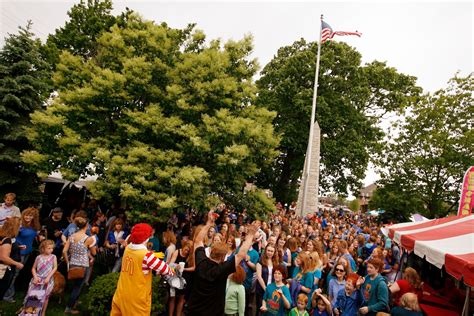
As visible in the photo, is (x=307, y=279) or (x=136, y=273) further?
(x=307, y=279)

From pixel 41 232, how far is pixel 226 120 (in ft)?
17.6

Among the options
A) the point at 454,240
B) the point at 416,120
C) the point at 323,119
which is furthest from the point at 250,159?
the point at 416,120

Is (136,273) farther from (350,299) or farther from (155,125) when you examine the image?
(155,125)

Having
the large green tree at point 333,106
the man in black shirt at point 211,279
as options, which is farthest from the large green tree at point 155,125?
the large green tree at point 333,106

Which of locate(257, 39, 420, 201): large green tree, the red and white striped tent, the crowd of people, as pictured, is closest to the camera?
the crowd of people

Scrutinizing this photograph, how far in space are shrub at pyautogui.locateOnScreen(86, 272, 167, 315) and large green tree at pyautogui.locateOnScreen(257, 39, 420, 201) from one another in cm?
1811

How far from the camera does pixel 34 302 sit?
4949 mm

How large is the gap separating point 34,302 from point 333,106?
2168cm

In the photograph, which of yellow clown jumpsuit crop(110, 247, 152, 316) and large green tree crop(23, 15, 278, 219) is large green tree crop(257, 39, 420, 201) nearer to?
large green tree crop(23, 15, 278, 219)

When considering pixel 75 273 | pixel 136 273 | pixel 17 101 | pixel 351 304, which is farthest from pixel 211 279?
pixel 17 101

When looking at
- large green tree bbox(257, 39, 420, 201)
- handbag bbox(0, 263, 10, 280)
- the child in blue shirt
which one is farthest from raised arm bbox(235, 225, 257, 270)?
large green tree bbox(257, 39, 420, 201)

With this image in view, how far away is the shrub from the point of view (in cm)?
515

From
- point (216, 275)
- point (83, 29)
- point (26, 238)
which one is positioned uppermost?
point (83, 29)

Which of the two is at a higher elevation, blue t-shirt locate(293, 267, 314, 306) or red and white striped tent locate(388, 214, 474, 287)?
red and white striped tent locate(388, 214, 474, 287)
